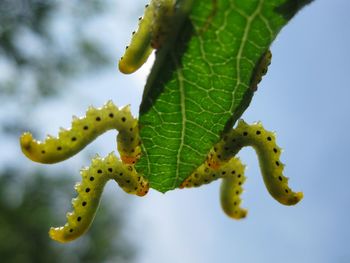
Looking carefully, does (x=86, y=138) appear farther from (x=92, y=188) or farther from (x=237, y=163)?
(x=237, y=163)

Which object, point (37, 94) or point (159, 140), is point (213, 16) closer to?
point (159, 140)

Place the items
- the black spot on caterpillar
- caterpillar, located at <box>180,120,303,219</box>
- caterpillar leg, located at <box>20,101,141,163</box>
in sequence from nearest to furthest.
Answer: the black spot on caterpillar → caterpillar leg, located at <box>20,101,141,163</box> → caterpillar, located at <box>180,120,303,219</box>

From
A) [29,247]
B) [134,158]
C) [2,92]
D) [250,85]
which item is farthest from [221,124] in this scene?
[29,247]

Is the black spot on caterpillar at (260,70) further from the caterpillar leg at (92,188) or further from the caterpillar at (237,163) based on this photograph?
the caterpillar leg at (92,188)

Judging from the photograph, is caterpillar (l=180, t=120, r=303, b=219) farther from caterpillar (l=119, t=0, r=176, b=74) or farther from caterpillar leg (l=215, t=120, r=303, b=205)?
caterpillar (l=119, t=0, r=176, b=74)

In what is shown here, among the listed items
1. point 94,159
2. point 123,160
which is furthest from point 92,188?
point 123,160

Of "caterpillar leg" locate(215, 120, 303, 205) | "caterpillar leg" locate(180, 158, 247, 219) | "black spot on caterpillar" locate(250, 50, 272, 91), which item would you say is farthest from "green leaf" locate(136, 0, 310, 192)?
"caterpillar leg" locate(180, 158, 247, 219)
